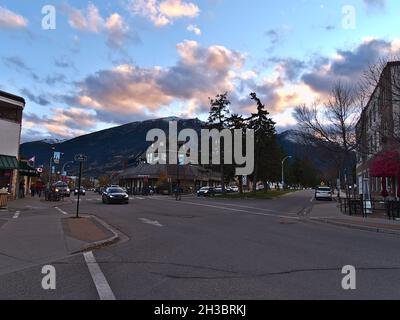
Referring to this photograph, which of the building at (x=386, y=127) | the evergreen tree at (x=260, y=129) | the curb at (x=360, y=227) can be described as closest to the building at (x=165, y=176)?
the evergreen tree at (x=260, y=129)

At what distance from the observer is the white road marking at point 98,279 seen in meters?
7.25

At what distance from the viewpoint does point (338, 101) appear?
137 ft

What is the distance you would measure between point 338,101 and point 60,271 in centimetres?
3682

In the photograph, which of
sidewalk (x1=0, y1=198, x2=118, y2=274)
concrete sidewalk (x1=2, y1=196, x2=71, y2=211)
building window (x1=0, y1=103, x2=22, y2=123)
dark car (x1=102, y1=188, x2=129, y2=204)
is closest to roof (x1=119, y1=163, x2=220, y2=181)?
building window (x1=0, y1=103, x2=22, y2=123)

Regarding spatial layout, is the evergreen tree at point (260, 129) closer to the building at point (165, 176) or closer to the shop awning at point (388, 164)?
the shop awning at point (388, 164)

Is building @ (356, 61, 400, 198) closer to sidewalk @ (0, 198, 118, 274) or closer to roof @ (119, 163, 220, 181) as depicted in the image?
sidewalk @ (0, 198, 118, 274)

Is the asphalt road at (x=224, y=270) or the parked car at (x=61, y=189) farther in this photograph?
the parked car at (x=61, y=189)

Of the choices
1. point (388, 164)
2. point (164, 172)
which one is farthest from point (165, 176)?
point (388, 164)

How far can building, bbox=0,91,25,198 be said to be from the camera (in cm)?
3769

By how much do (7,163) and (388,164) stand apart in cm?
2897

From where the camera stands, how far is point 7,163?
37.1 m

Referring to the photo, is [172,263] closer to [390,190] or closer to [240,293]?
[240,293]

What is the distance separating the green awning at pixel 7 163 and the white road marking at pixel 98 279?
27987 mm

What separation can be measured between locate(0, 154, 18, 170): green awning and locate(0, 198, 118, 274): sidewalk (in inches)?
773
